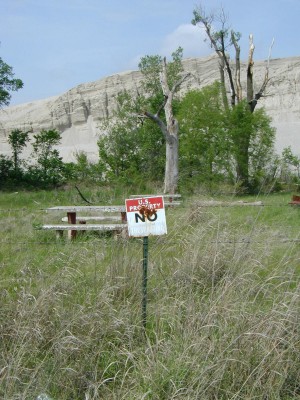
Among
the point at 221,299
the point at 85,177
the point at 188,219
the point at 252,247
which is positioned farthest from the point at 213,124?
the point at 221,299

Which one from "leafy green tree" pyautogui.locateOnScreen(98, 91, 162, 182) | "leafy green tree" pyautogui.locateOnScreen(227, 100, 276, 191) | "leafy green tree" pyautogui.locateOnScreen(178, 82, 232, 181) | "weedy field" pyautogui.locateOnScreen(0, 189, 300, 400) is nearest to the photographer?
"weedy field" pyautogui.locateOnScreen(0, 189, 300, 400)

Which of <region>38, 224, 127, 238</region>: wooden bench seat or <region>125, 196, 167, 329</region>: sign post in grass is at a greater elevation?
<region>125, 196, 167, 329</region>: sign post in grass

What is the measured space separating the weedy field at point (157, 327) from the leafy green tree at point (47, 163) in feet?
55.7

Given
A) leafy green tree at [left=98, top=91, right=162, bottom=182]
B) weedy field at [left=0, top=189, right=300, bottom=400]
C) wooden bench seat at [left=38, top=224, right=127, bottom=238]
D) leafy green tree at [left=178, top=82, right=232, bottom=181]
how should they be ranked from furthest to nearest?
1. leafy green tree at [left=98, top=91, right=162, bottom=182]
2. leafy green tree at [left=178, top=82, right=232, bottom=181]
3. wooden bench seat at [left=38, top=224, right=127, bottom=238]
4. weedy field at [left=0, top=189, right=300, bottom=400]

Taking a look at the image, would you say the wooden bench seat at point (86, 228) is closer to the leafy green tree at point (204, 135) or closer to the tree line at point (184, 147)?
the tree line at point (184, 147)

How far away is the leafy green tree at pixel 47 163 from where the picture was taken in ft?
73.9

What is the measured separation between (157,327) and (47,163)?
62.4ft

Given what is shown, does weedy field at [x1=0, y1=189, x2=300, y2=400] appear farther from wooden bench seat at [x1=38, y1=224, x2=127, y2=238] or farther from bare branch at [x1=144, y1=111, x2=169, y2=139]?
bare branch at [x1=144, y1=111, x2=169, y2=139]

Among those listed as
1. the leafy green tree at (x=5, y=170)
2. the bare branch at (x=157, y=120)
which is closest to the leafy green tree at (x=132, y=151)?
the leafy green tree at (x=5, y=170)

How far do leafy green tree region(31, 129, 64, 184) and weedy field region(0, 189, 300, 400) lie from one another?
55.7ft

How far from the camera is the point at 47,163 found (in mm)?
22812

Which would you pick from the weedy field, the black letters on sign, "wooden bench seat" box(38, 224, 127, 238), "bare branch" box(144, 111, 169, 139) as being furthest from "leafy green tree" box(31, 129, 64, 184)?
the black letters on sign

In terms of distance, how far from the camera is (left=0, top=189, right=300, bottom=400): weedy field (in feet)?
12.1

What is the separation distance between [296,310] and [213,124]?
51.2 feet
